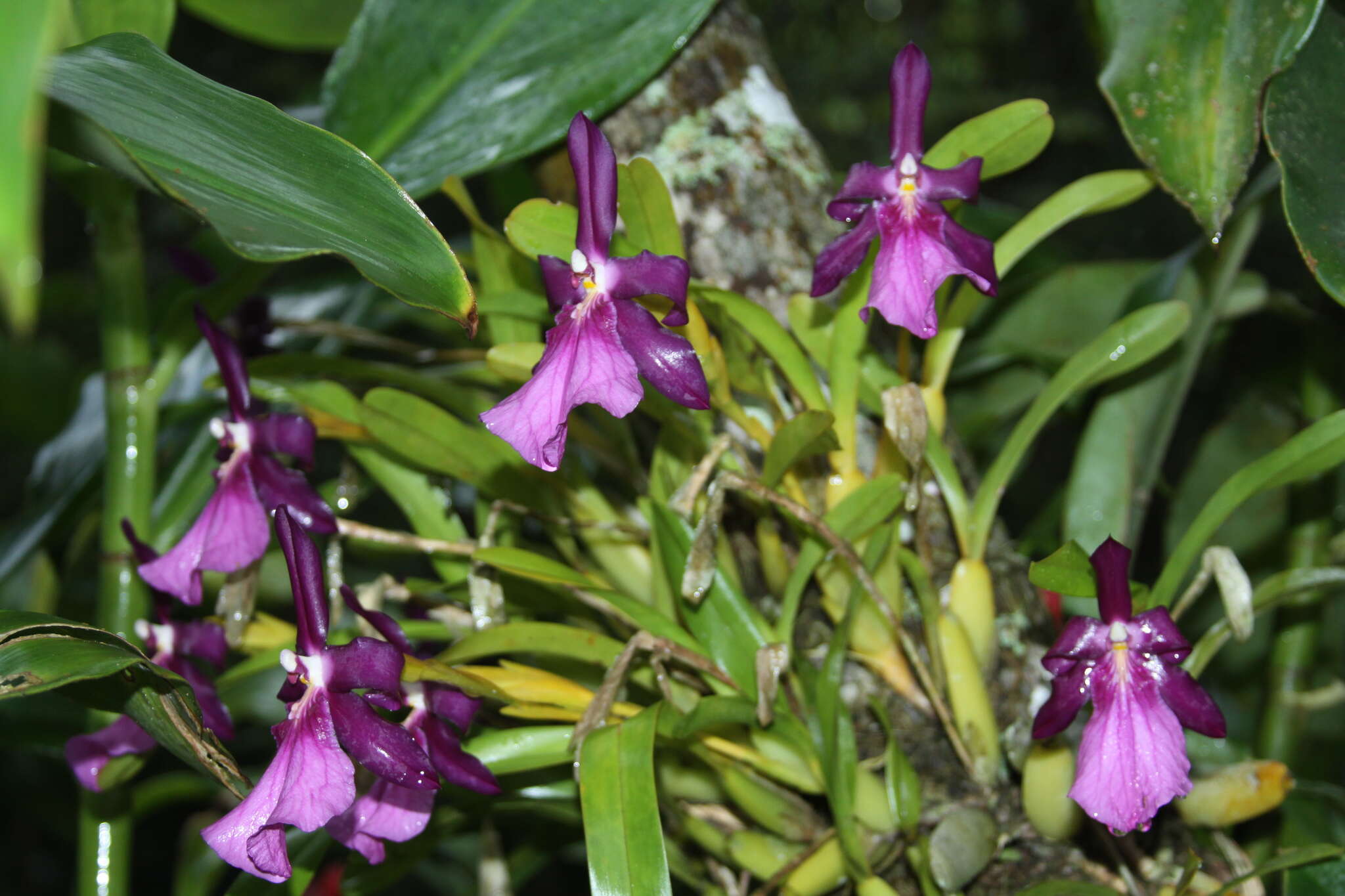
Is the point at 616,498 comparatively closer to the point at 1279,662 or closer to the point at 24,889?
the point at 1279,662

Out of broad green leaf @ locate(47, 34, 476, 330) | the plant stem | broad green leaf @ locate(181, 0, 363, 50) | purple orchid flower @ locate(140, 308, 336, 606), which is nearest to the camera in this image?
broad green leaf @ locate(47, 34, 476, 330)

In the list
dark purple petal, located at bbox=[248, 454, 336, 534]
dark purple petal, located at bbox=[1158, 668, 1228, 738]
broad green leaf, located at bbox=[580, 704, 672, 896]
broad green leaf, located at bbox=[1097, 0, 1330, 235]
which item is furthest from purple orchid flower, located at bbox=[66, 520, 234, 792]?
broad green leaf, located at bbox=[1097, 0, 1330, 235]

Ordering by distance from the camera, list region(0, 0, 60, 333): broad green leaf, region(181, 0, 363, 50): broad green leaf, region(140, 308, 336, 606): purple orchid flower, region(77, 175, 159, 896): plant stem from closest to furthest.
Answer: region(0, 0, 60, 333): broad green leaf < region(140, 308, 336, 606): purple orchid flower < region(77, 175, 159, 896): plant stem < region(181, 0, 363, 50): broad green leaf

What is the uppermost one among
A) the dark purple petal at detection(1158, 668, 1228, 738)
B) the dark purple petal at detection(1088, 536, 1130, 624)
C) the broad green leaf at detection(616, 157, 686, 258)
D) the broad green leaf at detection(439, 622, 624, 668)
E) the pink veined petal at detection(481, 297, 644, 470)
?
the broad green leaf at detection(616, 157, 686, 258)

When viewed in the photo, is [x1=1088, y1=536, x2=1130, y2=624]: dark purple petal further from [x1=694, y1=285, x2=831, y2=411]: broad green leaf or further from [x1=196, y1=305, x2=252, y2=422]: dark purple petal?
[x1=196, y1=305, x2=252, y2=422]: dark purple petal

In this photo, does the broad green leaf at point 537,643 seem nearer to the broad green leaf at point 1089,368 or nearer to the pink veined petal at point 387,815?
the pink veined petal at point 387,815

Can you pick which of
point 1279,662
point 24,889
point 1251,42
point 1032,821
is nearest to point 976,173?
point 1251,42

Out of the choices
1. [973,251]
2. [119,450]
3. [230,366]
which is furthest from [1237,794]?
[119,450]
